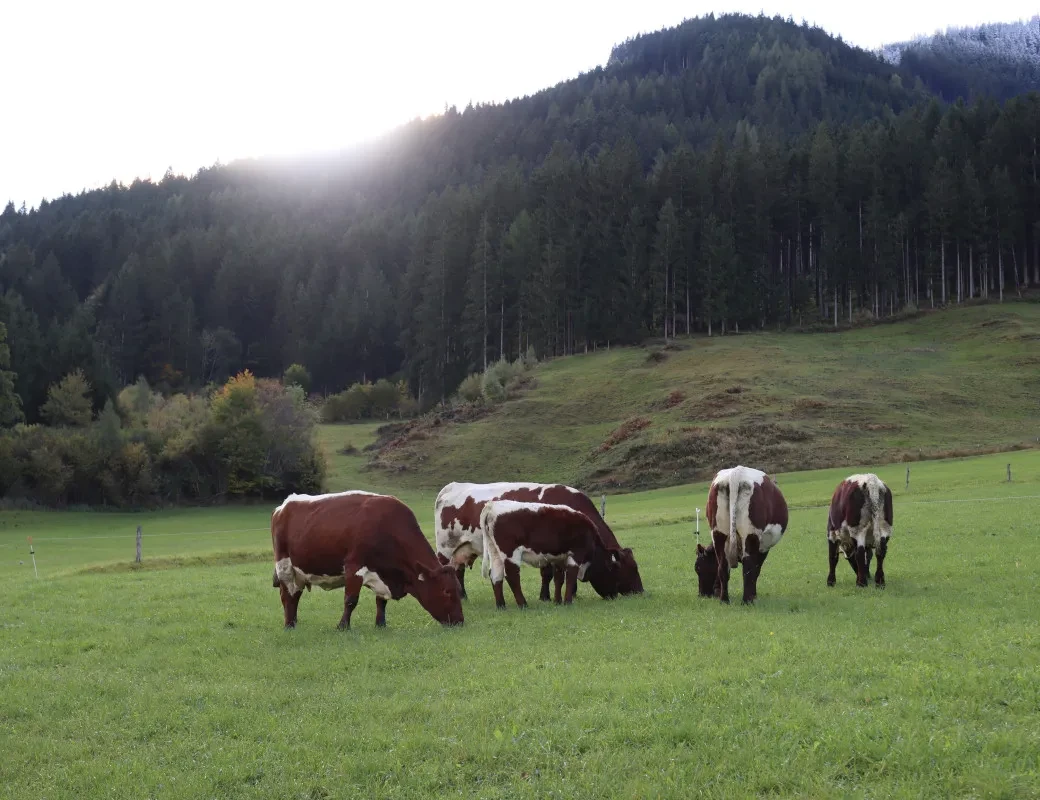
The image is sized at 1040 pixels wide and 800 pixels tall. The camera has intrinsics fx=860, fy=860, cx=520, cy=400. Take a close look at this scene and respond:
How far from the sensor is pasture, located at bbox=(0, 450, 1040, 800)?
6.84 metres

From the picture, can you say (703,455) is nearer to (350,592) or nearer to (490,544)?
(490,544)

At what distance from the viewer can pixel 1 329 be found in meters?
53.3

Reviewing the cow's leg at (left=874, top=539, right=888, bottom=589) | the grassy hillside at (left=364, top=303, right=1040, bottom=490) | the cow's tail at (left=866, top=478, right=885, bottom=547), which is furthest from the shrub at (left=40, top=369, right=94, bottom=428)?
the cow's leg at (left=874, top=539, right=888, bottom=589)

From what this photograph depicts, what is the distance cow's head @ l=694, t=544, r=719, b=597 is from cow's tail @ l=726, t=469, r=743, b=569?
91 cm

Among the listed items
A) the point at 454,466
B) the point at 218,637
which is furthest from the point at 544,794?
the point at 454,466

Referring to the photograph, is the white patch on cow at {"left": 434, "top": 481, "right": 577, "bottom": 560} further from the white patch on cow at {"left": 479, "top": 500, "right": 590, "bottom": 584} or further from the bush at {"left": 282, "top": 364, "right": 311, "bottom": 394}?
the bush at {"left": 282, "top": 364, "right": 311, "bottom": 394}

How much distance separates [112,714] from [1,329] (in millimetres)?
53095

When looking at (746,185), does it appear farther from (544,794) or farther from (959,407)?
(544,794)

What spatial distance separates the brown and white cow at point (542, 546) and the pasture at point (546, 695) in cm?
56

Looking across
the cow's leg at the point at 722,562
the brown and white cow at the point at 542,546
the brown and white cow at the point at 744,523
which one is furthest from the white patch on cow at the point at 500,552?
the brown and white cow at the point at 744,523

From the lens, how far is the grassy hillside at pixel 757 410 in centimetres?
5500

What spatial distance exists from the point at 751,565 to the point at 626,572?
2.76 meters

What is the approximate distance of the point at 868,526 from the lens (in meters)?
16.7

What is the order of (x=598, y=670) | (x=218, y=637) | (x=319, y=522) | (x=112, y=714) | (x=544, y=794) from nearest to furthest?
(x=544, y=794) → (x=112, y=714) → (x=598, y=670) → (x=218, y=637) → (x=319, y=522)
